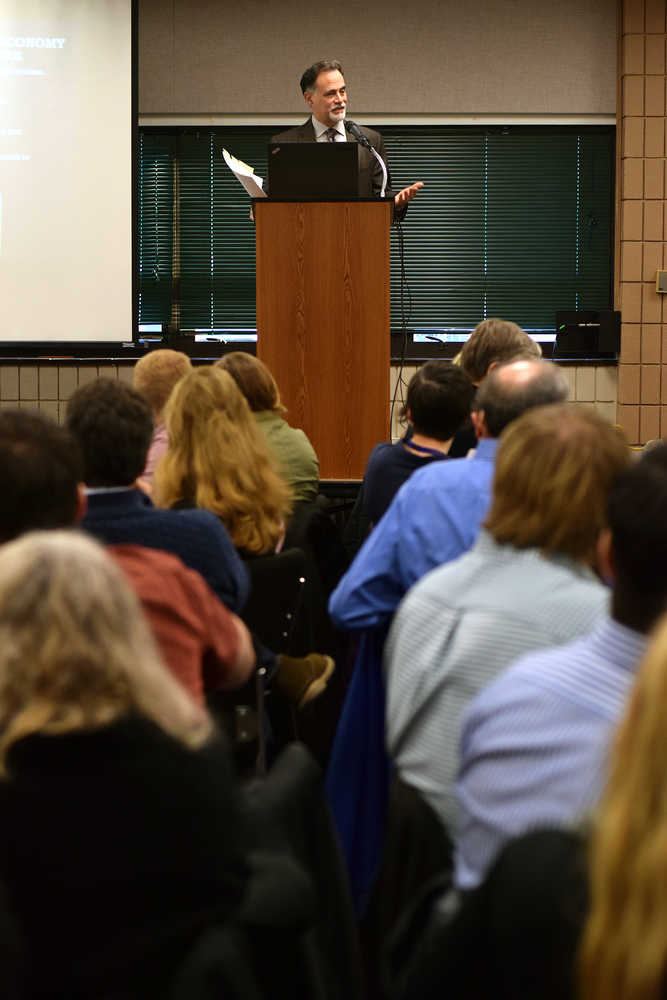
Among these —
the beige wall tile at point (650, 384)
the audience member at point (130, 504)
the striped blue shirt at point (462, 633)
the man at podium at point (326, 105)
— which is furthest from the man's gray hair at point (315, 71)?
the striped blue shirt at point (462, 633)

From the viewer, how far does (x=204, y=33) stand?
678cm

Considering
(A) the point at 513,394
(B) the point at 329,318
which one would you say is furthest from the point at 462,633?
(B) the point at 329,318

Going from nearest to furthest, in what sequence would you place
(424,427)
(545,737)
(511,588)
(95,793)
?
(95,793) < (545,737) < (511,588) < (424,427)

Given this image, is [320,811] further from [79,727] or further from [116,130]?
[116,130]

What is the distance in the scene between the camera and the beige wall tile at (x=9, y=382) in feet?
22.3

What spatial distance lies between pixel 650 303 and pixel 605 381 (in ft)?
1.63

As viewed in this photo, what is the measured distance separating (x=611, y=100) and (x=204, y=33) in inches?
91.7

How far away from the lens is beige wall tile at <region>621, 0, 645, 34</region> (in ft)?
21.8

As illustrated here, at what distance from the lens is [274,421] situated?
141 inches

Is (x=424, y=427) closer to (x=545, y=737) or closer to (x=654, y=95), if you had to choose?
(x=545, y=737)

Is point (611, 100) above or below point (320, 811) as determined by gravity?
above

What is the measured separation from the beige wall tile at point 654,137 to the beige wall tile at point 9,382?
367 centimetres

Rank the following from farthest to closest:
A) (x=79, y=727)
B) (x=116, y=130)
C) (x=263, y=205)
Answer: (x=116, y=130), (x=263, y=205), (x=79, y=727)

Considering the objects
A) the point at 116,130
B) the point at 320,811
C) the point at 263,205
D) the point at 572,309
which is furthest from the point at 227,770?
the point at 572,309
